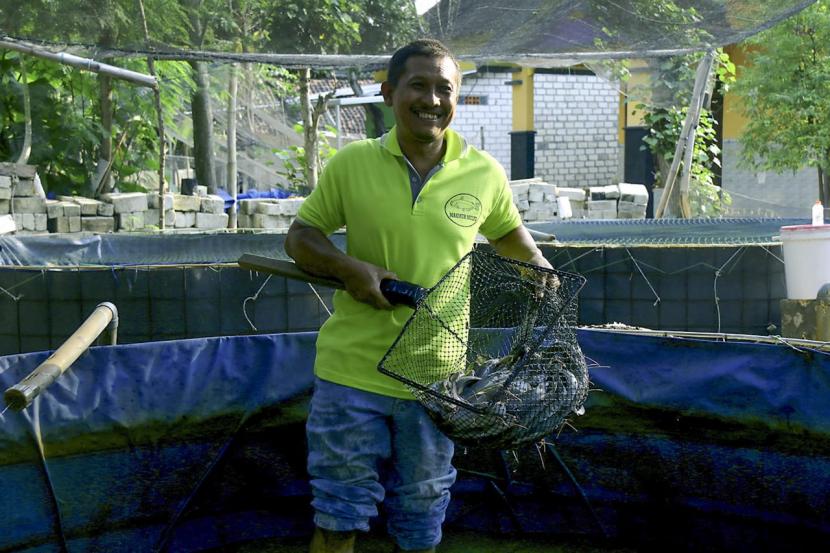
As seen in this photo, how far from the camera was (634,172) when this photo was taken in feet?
78.2

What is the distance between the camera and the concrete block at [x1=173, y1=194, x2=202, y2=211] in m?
13.9

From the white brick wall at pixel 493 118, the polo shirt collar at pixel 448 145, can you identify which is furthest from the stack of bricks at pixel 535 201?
the polo shirt collar at pixel 448 145

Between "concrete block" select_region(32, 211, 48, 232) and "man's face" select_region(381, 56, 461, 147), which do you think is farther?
"concrete block" select_region(32, 211, 48, 232)

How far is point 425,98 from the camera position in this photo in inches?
119

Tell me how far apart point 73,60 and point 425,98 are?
7.49 metres

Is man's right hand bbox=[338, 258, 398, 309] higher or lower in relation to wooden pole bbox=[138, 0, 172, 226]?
lower

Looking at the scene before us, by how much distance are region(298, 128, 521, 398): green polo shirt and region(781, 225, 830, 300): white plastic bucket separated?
366 cm

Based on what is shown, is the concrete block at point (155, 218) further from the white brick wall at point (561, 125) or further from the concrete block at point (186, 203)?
the white brick wall at point (561, 125)

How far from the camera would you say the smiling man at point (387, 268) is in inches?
119

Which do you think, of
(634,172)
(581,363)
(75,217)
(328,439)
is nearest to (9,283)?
(328,439)

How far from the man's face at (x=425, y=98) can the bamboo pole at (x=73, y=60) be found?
7.10m

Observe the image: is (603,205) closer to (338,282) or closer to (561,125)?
(561,125)

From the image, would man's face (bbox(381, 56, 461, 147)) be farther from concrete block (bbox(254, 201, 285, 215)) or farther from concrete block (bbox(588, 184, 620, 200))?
concrete block (bbox(588, 184, 620, 200))

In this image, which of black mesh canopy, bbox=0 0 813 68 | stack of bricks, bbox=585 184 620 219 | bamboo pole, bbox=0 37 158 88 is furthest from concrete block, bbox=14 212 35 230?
stack of bricks, bbox=585 184 620 219
